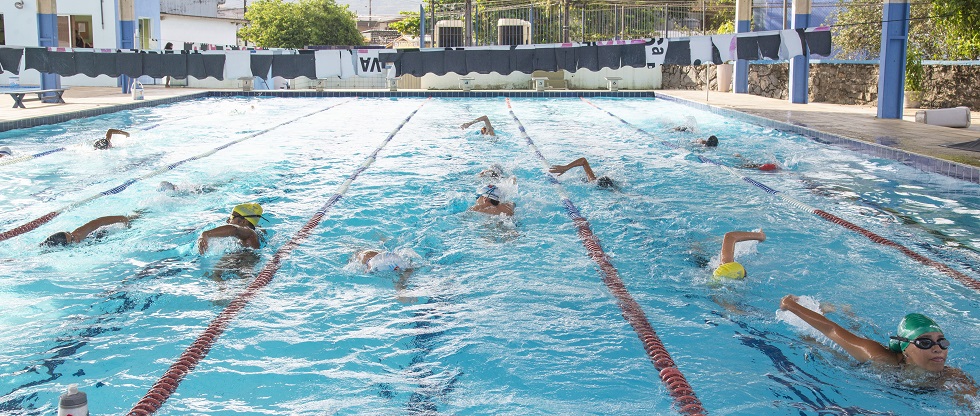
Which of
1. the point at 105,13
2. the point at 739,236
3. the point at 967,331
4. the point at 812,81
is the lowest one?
the point at 967,331

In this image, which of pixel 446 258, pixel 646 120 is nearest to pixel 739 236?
pixel 446 258

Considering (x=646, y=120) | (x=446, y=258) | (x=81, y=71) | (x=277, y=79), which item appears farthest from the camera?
(x=277, y=79)

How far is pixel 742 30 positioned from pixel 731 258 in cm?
Result: 1614

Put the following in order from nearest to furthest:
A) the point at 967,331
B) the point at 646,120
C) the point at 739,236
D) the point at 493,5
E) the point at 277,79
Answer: the point at 967,331
the point at 739,236
the point at 646,120
the point at 277,79
the point at 493,5

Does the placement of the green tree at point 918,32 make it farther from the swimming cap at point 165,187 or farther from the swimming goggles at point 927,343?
the swimming goggles at point 927,343

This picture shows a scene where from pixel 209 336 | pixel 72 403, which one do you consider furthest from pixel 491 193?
pixel 72 403

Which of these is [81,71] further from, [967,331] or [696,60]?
[967,331]

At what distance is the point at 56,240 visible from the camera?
5984 millimetres

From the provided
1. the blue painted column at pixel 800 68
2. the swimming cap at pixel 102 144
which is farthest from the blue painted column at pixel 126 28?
the blue painted column at pixel 800 68

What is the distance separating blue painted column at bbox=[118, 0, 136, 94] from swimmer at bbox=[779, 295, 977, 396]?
19.7 m

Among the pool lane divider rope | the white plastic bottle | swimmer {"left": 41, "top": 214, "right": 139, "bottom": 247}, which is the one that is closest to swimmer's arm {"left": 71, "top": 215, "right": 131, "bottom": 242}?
swimmer {"left": 41, "top": 214, "right": 139, "bottom": 247}

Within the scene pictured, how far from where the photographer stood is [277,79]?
2386 centimetres

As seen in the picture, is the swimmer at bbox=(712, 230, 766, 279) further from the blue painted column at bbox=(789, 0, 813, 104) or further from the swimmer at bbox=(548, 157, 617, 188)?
the blue painted column at bbox=(789, 0, 813, 104)

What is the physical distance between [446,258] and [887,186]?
195 inches
